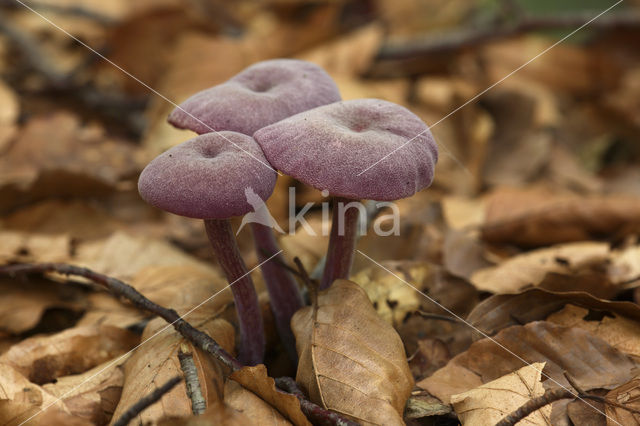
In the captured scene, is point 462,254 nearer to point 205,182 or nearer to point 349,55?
point 205,182

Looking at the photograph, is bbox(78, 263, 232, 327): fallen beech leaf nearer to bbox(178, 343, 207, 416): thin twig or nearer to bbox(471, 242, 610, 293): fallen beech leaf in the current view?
bbox(178, 343, 207, 416): thin twig

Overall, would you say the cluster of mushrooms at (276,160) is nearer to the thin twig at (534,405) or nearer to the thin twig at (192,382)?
the thin twig at (192,382)

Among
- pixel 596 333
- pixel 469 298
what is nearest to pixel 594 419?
pixel 596 333

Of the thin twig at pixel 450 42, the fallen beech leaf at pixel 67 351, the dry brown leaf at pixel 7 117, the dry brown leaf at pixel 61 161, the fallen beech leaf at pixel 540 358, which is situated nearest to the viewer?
the fallen beech leaf at pixel 540 358

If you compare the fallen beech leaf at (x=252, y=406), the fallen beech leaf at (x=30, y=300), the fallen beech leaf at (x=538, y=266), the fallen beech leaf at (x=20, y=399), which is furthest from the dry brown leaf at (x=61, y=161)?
the fallen beech leaf at (x=538, y=266)

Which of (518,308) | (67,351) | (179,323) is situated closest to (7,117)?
(67,351)

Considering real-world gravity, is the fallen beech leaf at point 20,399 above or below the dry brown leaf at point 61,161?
below

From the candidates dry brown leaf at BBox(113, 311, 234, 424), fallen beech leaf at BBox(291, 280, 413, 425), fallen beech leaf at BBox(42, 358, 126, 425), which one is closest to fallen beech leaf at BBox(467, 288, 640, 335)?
fallen beech leaf at BBox(291, 280, 413, 425)
